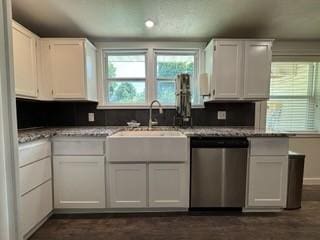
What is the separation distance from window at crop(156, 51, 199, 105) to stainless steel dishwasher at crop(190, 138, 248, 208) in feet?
3.36

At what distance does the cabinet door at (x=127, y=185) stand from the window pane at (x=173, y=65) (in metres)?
1.53

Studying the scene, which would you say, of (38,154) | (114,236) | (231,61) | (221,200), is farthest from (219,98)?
(38,154)

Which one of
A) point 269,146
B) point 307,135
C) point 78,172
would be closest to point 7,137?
point 78,172

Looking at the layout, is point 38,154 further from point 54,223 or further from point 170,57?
point 170,57

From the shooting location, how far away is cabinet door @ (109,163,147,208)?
92.4 inches

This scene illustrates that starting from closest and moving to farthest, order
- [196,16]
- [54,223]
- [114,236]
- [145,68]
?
[114,236], [54,223], [196,16], [145,68]

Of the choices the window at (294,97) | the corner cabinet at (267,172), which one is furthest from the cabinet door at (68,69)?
the window at (294,97)

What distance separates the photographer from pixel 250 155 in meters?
2.38

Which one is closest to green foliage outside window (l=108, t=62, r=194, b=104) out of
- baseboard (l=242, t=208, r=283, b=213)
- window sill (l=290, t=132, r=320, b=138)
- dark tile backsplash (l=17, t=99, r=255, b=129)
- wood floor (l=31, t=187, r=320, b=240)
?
dark tile backsplash (l=17, t=99, r=255, b=129)

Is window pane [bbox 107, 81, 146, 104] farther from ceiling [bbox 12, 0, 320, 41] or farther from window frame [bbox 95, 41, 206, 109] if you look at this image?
ceiling [bbox 12, 0, 320, 41]

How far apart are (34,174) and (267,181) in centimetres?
249

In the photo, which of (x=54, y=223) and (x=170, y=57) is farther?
(x=170, y=57)

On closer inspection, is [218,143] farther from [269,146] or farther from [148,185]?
[148,185]

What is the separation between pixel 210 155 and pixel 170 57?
1649 millimetres
